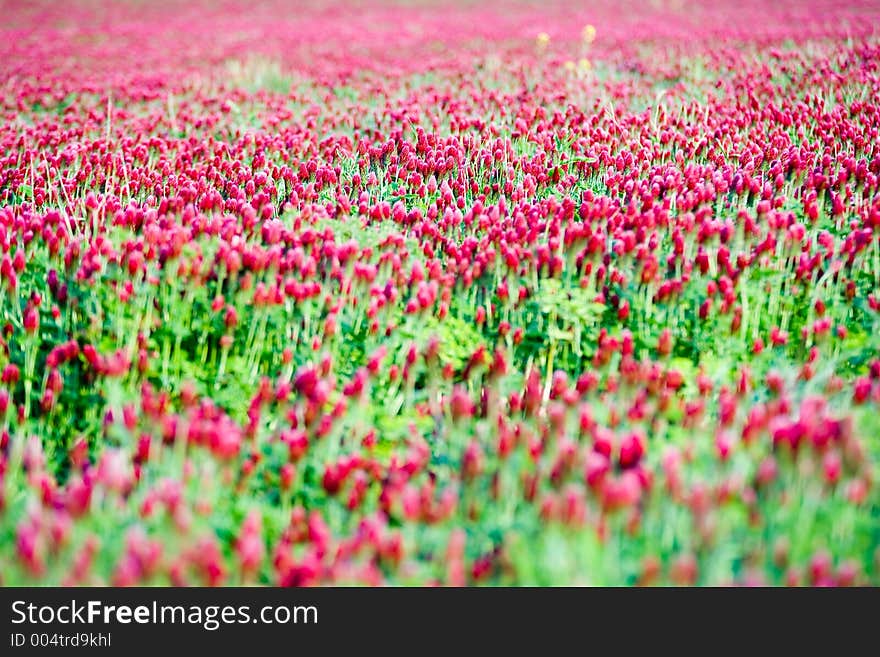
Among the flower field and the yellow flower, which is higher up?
the yellow flower

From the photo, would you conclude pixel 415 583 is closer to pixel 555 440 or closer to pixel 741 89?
pixel 555 440

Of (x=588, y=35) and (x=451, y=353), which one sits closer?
(x=451, y=353)

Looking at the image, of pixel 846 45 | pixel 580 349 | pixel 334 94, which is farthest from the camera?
pixel 846 45

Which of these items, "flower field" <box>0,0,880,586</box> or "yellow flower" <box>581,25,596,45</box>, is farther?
"yellow flower" <box>581,25,596,45</box>

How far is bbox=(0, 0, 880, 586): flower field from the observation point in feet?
7.77

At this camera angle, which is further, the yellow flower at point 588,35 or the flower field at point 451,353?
the yellow flower at point 588,35

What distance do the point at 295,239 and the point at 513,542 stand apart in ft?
7.83

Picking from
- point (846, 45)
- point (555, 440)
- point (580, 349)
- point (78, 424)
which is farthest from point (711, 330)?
point (846, 45)

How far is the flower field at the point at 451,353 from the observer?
2367 mm

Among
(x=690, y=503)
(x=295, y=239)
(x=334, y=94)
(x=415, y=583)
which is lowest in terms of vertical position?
(x=415, y=583)

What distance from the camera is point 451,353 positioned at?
3.87 meters

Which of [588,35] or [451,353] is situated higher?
[588,35]

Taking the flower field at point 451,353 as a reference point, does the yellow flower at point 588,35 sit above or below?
above

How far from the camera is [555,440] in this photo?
9.00ft
